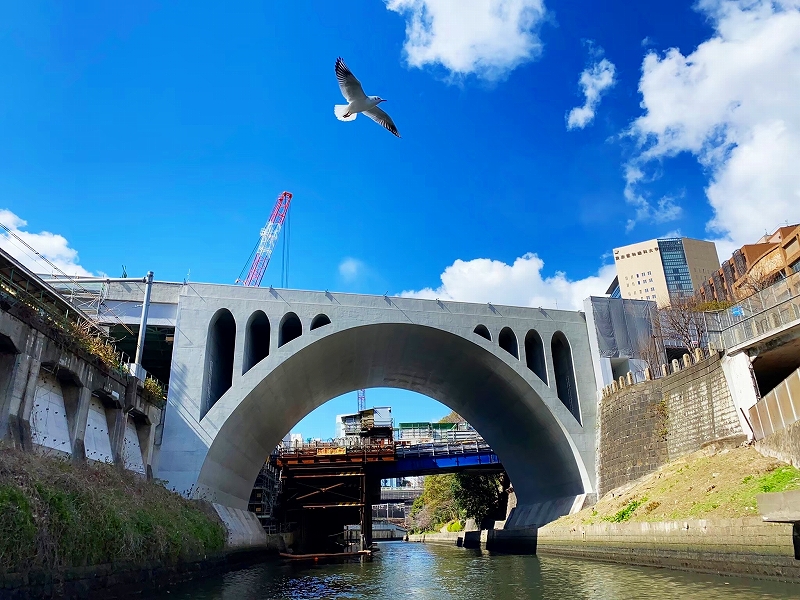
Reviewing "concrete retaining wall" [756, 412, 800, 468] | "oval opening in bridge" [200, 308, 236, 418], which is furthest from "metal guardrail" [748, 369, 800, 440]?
"oval opening in bridge" [200, 308, 236, 418]

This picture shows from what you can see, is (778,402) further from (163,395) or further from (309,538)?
(309,538)

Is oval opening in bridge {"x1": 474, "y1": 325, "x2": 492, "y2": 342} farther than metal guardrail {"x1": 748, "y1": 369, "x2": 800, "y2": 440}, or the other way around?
oval opening in bridge {"x1": 474, "y1": 325, "x2": 492, "y2": 342}

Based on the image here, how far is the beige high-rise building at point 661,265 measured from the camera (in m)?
162

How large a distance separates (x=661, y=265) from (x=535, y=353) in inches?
6133

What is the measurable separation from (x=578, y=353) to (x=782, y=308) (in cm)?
1306

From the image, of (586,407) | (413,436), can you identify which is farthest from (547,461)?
(413,436)

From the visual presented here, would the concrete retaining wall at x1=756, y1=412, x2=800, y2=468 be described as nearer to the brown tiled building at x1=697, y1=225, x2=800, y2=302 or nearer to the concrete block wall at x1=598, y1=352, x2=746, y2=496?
the concrete block wall at x1=598, y1=352, x2=746, y2=496

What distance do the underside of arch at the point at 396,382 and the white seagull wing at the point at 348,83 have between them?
14483 mm

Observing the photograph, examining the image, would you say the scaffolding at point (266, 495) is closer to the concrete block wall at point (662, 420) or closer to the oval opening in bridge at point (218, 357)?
the oval opening in bridge at point (218, 357)

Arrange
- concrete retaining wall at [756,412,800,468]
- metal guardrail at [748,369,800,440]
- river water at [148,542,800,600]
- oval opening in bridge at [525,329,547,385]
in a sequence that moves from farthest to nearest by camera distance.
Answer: oval opening in bridge at [525,329,547,385] < metal guardrail at [748,369,800,440] < concrete retaining wall at [756,412,800,468] < river water at [148,542,800,600]

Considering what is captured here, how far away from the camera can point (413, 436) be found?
242ft

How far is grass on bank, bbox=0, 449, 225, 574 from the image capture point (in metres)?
10.2

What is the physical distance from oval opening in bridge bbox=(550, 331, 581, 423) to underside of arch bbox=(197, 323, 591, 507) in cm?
227

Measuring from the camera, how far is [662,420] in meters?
26.3
